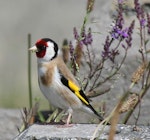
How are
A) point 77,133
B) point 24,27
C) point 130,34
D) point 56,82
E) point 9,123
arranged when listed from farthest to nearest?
point 24,27
point 9,123
point 130,34
point 56,82
point 77,133

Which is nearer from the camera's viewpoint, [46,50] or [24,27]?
[46,50]

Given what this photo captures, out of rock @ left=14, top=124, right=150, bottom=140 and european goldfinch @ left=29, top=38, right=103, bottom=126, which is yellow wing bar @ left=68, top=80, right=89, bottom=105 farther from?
rock @ left=14, top=124, right=150, bottom=140

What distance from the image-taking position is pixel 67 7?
12781 mm

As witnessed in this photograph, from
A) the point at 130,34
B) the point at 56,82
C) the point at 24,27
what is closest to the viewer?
the point at 56,82

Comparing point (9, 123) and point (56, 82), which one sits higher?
point (56, 82)

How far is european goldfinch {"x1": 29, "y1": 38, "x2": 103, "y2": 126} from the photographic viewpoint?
5.68m

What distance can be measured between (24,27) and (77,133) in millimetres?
7248

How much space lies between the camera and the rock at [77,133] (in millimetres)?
4984

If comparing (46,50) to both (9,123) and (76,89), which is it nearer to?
(76,89)

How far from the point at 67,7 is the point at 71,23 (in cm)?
62

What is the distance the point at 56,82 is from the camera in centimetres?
569

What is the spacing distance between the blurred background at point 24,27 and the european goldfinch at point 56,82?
14.6 feet

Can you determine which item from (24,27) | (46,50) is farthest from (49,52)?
(24,27)

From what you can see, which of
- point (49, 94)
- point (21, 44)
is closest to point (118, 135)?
point (49, 94)
